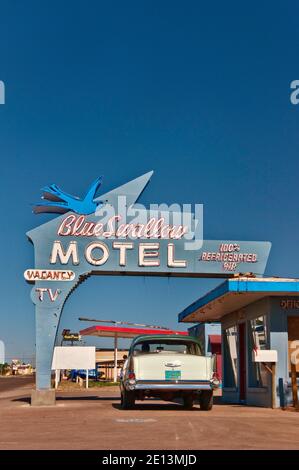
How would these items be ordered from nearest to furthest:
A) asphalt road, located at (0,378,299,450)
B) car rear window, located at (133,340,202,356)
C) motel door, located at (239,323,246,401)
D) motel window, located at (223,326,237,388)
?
asphalt road, located at (0,378,299,450)
car rear window, located at (133,340,202,356)
motel door, located at (239,323,246,401)
motel window, located at (223,326,237,388)

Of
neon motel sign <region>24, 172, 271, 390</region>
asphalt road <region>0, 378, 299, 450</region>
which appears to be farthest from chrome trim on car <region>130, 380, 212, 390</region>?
neon motel sign <region>24, 172, 271, 390</region>

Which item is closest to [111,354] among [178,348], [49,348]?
[49,348]

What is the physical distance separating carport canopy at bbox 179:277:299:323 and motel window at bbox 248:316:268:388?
0.72 meters

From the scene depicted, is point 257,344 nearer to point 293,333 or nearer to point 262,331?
point 262,331

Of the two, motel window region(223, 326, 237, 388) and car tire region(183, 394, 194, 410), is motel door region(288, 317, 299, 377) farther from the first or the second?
motel window region(223, 326, 237, 388)

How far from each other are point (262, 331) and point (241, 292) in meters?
2.46

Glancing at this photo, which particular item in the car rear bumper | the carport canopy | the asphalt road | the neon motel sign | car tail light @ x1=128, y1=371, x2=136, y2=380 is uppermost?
the neon motel sign

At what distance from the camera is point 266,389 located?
20.4 m

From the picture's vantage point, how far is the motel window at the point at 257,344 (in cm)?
2103

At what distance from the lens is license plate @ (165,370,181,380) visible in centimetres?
1553

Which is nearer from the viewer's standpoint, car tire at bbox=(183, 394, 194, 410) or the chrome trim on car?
the chrome trim on car
